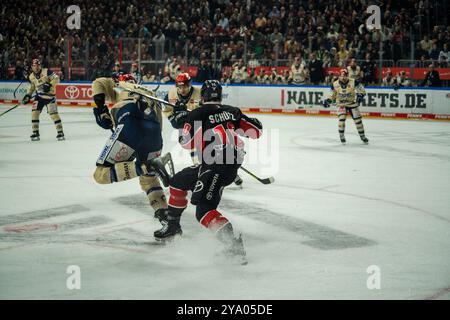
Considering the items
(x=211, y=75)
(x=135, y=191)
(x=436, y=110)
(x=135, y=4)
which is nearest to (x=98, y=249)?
(x=135, y=191)


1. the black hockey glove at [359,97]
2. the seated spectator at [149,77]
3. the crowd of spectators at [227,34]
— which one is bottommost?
the black hockey glove at [359,97]

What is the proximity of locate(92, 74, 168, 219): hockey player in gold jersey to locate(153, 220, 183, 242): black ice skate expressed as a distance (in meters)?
Answer: 0.44

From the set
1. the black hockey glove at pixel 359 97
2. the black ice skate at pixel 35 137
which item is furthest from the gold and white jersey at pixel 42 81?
the black hockey glove at pixel 359 97

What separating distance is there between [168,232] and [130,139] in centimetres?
109

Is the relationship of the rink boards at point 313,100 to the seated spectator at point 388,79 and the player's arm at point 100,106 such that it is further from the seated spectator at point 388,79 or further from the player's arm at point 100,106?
the player's arm at point 100,106

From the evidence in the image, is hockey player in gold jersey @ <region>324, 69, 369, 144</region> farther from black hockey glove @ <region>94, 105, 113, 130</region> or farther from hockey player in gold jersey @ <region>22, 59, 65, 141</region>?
black hockey glove @ <region>94, 105, 113, 130</region>

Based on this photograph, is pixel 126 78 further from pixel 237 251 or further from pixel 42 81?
pixel 42 81

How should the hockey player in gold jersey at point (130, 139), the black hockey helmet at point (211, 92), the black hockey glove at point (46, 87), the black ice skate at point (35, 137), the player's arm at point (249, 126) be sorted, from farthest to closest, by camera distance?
1. the black hockey glove at point (46, 87)
2. the black ice skate at point (35, 137)
3. the hockey player in gold jersey at point (130, 139)
4. the player's arm at point (249, 126)
5. the black hockey helmet at point (211, 92)

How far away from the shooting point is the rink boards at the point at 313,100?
20938mm

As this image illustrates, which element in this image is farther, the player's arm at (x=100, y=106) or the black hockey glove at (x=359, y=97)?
the black hockey glove at (x=359, y=97)

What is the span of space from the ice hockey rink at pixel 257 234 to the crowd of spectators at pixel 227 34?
10.3 m

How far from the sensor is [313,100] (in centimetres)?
2308

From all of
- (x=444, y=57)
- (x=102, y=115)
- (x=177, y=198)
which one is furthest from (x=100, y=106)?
(x=444, y=57)

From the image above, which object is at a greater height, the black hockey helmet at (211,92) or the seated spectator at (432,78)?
the seated spectator at (432,78)
